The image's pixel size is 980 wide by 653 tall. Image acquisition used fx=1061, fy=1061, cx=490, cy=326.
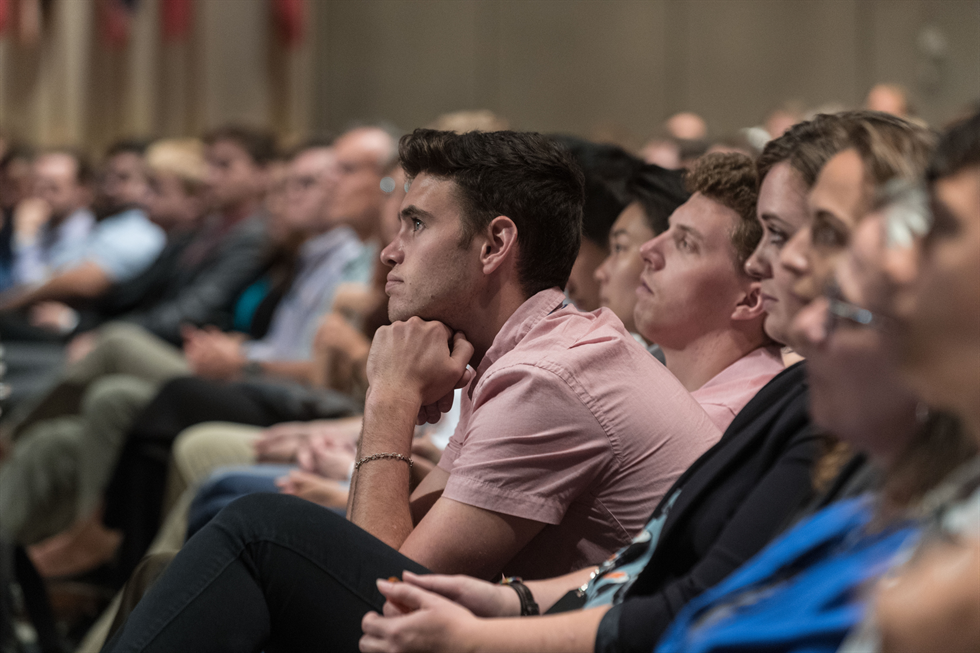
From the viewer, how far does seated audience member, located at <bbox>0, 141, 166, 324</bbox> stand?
15.9 ft

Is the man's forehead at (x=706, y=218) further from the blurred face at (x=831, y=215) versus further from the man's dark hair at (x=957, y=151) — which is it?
the man's dark hair at (x=957, y=151)

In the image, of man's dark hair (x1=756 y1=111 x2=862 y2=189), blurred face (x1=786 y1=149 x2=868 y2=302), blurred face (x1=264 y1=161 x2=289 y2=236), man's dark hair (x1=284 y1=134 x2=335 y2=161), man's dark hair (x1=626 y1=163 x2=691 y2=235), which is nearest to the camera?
blurred face (x1=786 y1=149 x2=868 y2=302)

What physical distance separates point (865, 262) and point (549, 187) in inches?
34.0

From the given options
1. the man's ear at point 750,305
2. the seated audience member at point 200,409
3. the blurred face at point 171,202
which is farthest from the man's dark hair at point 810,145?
the blurred face at point 171,202

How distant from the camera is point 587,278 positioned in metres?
2.25

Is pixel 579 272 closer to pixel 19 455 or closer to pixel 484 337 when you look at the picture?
pixel 484 337

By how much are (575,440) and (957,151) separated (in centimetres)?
72

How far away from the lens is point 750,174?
1.73m

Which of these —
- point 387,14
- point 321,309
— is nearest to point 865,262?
point 321,309

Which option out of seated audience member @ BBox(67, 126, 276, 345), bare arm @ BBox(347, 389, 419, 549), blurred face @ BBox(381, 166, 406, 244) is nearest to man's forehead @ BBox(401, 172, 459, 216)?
bare arm @ BBox(347, 389, 419, 549)

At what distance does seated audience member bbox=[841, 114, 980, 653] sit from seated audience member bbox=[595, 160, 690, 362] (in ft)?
3.87

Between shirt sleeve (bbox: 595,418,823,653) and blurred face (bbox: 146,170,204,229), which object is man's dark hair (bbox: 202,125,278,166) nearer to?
blurred face (bbox: 146,170,204,229)

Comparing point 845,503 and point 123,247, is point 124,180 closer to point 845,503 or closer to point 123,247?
point 123,247

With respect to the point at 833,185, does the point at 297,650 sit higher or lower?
lower
